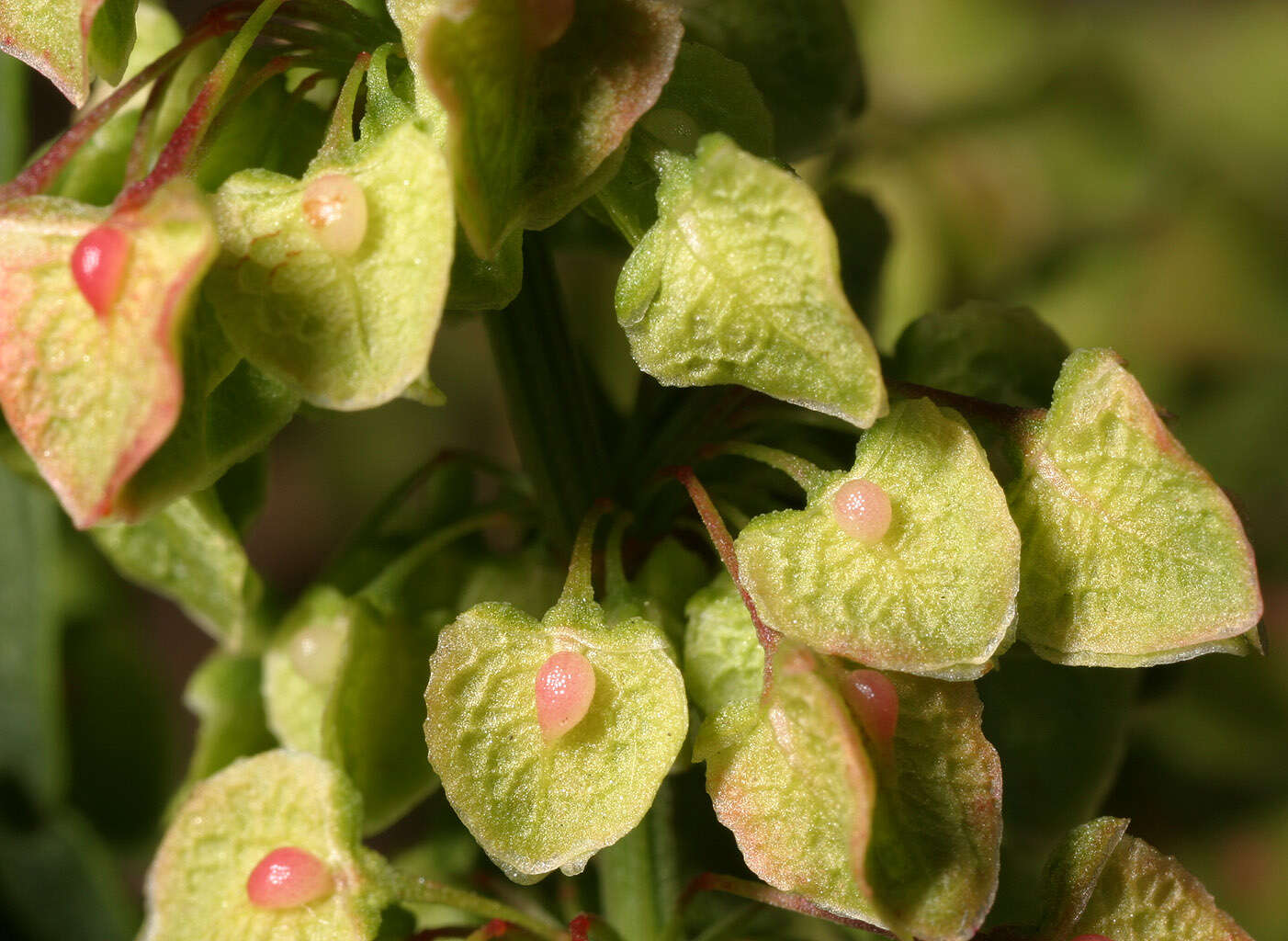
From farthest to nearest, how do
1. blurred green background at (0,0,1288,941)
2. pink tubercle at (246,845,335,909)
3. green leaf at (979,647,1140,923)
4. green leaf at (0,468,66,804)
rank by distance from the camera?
blurred green background at (0,0,1288,941)
green leaf at (0,468,66,804)
green leaf at (979,647,1140,923)
pink tubercle at (246,845,335,909)

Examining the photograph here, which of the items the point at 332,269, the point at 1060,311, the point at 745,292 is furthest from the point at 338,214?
the point at 1060,311

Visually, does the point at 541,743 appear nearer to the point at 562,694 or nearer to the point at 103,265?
the point at 562,694

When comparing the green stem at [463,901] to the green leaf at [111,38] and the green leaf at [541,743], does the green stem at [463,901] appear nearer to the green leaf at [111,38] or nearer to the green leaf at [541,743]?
the green leaf at [541,743]

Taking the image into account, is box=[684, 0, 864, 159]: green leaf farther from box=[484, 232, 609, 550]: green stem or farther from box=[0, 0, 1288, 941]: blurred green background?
box=[0, 0, 1288, 941]: blurred green background

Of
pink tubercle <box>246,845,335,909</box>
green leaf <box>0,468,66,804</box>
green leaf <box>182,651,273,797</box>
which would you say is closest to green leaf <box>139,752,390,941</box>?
pink tubercle <box>246,845,335,909</box>

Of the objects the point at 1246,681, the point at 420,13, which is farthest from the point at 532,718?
the point at 1246,681

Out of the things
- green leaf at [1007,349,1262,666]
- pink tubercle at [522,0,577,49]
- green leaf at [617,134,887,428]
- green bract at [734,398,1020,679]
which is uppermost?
pink tubercle at [522,0,577,49]

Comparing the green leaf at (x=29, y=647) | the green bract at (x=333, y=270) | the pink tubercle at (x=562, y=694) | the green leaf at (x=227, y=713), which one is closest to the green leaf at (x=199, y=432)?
the green bract at (x=333, y=270)
